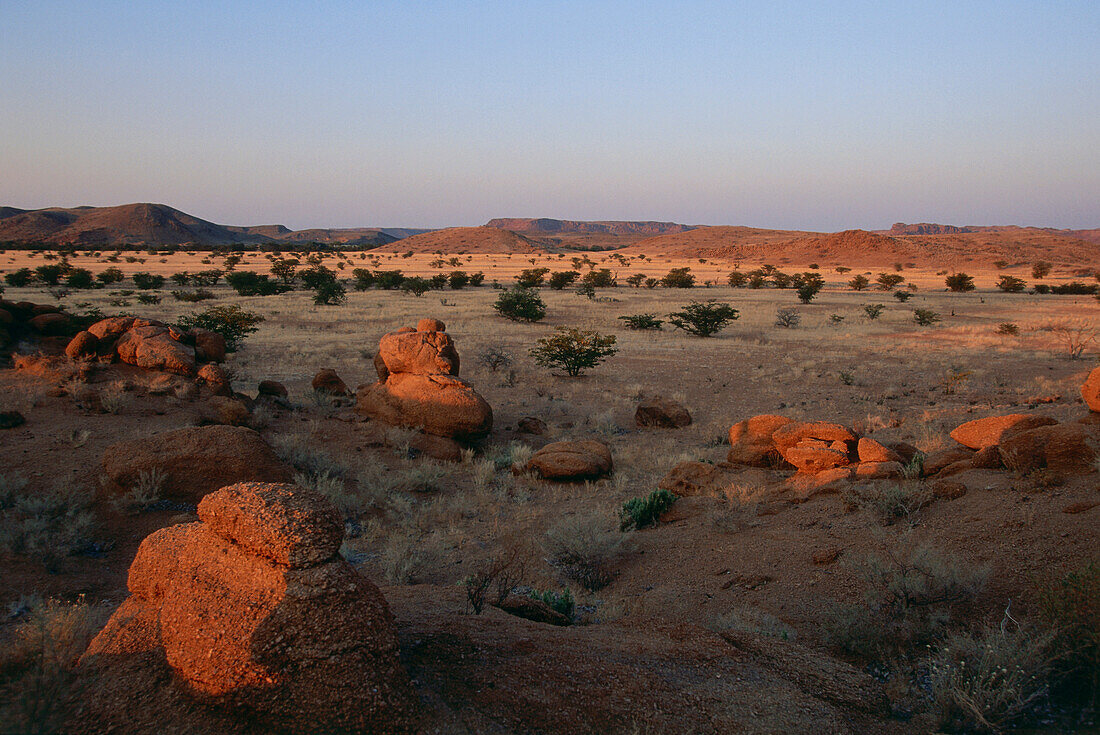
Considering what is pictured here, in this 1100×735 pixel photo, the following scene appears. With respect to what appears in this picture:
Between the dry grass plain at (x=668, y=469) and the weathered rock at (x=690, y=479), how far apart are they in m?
0.32

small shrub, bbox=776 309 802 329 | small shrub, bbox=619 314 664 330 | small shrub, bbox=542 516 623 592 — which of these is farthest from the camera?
small shrub, bbox=776 309 802 329

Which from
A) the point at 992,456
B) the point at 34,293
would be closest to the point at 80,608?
the point at 992,456

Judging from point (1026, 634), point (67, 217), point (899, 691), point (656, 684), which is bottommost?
point (899, 691)

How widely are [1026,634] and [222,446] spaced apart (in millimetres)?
8496

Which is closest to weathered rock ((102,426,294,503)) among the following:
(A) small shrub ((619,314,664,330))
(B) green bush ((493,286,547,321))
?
(A) small shrub ((619,314,664,330))

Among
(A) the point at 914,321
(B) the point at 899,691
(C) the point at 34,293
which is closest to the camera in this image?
(B) the point at 899,691

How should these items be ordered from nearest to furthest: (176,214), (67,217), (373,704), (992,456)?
(373,704) < (992,456) < (67,217) < (176,214)

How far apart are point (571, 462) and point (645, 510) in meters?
1.96

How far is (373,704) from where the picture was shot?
2656 millimetres

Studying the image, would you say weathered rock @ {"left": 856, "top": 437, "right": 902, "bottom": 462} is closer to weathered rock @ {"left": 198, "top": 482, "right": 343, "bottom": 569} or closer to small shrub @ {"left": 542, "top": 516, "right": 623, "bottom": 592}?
small shrub @ {"left": 542, "top": 516, "right": 623, "bottom": 592}

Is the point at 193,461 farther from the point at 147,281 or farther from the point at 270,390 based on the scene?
the point at 147,281

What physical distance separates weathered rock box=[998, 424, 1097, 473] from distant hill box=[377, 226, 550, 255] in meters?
104

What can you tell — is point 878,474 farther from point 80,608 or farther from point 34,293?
point 34,293

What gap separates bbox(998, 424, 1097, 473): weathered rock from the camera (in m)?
6.32
